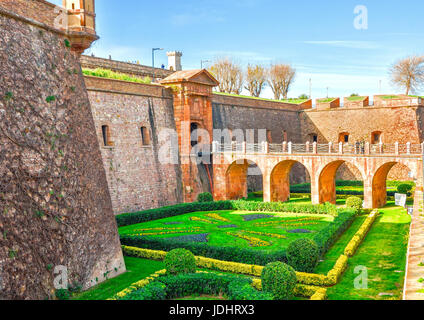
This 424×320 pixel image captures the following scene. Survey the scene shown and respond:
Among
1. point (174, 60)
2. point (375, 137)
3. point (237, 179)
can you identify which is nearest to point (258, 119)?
point (237, 179)

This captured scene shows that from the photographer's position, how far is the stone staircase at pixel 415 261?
293 inches

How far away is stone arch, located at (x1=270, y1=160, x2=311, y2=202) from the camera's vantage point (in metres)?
29.0

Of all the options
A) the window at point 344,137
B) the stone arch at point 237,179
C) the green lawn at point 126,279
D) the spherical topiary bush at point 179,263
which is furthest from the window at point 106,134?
the window at point 344,137

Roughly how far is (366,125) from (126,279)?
99.1 feet

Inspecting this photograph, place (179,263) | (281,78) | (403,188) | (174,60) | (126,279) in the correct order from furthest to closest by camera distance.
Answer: (281,78) < (174,60) < (403,188) < (126,279) < (179,263)

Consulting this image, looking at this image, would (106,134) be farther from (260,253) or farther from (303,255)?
(303,255)

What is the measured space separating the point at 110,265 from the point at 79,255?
1733mm

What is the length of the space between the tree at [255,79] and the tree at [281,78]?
Answer: 0.97m

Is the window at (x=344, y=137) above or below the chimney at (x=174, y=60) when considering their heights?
below

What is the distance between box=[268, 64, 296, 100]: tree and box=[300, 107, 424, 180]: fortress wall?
512 inches

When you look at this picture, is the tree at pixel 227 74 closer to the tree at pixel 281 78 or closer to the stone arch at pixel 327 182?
the tree at pixel 281 78

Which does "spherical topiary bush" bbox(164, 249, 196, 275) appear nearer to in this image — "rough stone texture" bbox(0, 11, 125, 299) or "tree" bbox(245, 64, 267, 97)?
"rough stone texture" bbox(0, 11, 125, 299)

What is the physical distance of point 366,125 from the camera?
37781 mm

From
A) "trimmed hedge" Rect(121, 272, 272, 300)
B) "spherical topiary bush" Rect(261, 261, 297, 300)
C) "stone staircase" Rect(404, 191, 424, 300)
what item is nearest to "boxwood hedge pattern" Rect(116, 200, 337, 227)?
"trimmed hedge" Rect(121, 272, 272, 300)
